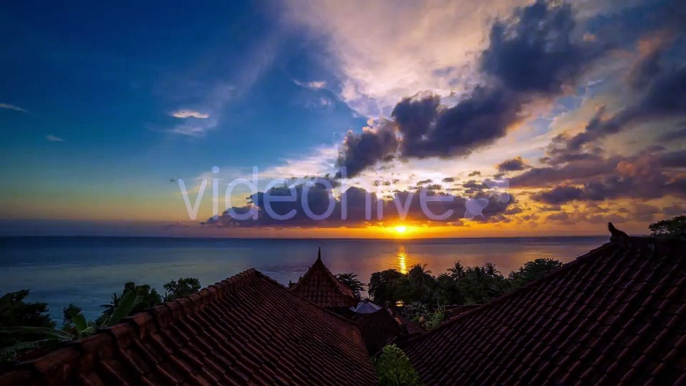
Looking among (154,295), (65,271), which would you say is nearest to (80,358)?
(154,295)

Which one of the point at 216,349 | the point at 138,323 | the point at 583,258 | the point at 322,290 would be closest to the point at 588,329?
the point at 583,258

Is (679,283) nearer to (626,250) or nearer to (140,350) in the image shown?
(626,250)

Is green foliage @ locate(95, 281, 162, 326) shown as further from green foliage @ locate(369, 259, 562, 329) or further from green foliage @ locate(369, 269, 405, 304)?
green foliage @ locate(369, 269, 405, 304)

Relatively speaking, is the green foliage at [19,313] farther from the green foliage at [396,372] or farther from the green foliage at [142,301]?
the green foliage at [396,372]

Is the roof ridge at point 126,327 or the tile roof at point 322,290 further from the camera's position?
the tile roof at point 322,290

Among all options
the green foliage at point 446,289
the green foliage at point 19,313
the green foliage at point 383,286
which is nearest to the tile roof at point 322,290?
the green foliage at point 19,313

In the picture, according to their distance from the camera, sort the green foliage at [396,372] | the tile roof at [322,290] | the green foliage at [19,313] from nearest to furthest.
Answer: the green foliage at [396,372] → the tile roof at [322,290] → the green foliage at [19,313]
